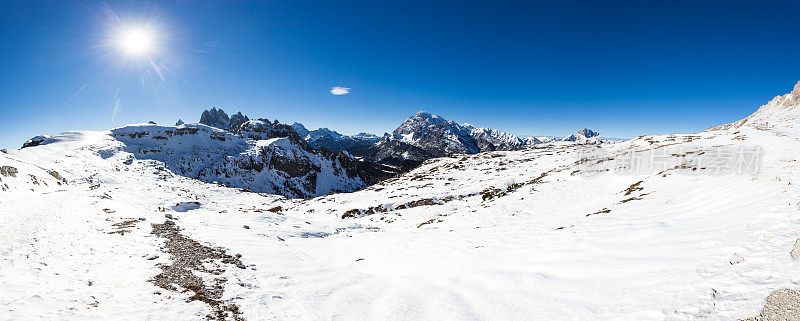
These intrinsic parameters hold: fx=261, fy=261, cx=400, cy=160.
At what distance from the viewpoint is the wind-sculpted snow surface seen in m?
109

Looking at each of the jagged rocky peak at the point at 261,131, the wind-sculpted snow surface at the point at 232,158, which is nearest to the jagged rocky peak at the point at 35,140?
the wind-sculpted snow surface at the point at 232,158

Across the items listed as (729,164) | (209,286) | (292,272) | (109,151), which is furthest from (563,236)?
(109,151)

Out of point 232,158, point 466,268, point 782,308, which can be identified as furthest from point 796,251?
point 232,158

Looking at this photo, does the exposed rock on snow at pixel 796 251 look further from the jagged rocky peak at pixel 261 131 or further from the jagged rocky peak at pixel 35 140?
the jagged rocky peak at pixel 261 131

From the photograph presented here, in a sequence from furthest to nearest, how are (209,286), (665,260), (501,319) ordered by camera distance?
(209,286) → (665,260) → (501,319)

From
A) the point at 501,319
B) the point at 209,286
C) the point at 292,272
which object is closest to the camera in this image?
the point at 501,319

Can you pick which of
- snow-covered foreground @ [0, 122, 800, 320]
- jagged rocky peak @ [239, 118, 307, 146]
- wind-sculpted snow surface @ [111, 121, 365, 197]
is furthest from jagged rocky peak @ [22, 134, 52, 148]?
snow-covered foreground @ [0, 122, 800, 320]

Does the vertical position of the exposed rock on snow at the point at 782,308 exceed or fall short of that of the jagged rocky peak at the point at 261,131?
it falls short

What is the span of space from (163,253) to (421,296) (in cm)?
1205

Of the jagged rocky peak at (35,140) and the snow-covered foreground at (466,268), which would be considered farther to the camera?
the jagged rocky peak at (35,140)

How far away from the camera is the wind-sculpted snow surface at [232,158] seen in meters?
109

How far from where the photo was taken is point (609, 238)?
8.44 metres

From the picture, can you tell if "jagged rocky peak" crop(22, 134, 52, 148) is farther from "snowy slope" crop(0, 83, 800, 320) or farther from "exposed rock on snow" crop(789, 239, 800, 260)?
"exposed rock on snow" crop(789, 239, 800, 260)

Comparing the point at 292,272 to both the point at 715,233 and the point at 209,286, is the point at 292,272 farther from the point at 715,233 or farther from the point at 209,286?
the point at 715,233
